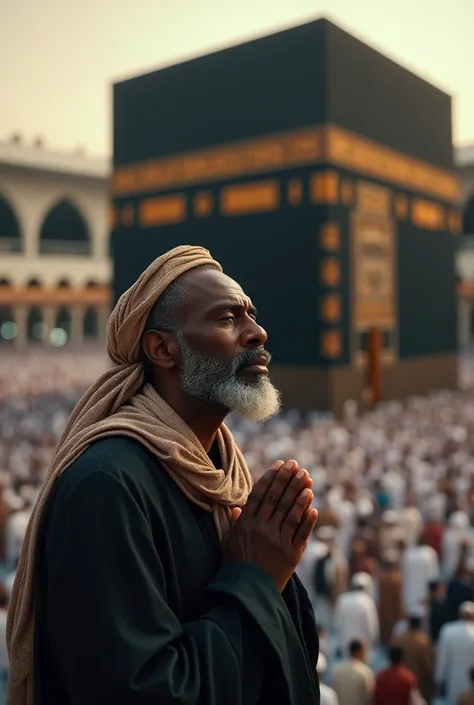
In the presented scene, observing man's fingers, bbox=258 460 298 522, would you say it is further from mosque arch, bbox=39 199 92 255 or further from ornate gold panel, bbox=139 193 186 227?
mosque arch, bbox=39 199 92 255

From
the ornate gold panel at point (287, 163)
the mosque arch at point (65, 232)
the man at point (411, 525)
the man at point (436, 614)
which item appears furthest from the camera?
the mosque arch at point (65, 232)

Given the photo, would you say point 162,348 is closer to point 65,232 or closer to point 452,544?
point 452,544

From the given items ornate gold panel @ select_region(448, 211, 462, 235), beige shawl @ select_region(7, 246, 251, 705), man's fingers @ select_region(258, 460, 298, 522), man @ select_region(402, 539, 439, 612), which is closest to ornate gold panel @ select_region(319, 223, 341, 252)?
ornate gold panel @ select_region(448, 211, 462, 235)

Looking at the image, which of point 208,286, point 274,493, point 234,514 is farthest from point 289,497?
point 208,286

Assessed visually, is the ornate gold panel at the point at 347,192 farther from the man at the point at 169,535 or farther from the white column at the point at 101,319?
the white column at the point at 101,319

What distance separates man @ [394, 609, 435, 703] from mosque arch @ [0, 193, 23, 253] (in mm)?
29392

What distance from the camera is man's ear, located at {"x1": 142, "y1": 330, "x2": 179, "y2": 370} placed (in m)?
1.31

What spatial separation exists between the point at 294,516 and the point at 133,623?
32 centimetres

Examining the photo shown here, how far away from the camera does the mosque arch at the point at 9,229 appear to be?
30594 mm

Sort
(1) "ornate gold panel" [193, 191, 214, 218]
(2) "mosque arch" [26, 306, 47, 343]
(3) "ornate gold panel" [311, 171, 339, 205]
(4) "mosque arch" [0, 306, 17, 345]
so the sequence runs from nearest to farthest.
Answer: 1. (3) "ornate gold panel" [311, 171, 339, 205]
2. (1) "ornate gold panel" [193, 191, 214, 218]
3. (4) "mosque arch" [0, 306, 17, 345]
4. (2) "mosque arch" [26, 306, 47, 343]

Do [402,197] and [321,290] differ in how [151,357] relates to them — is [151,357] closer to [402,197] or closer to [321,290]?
[321,290]

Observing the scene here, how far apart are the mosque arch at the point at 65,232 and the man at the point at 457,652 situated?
30430 mm

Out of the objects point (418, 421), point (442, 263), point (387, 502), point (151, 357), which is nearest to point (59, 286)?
point (442, 263)

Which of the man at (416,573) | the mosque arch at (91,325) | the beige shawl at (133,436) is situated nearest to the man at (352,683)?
the man at (416,573)
